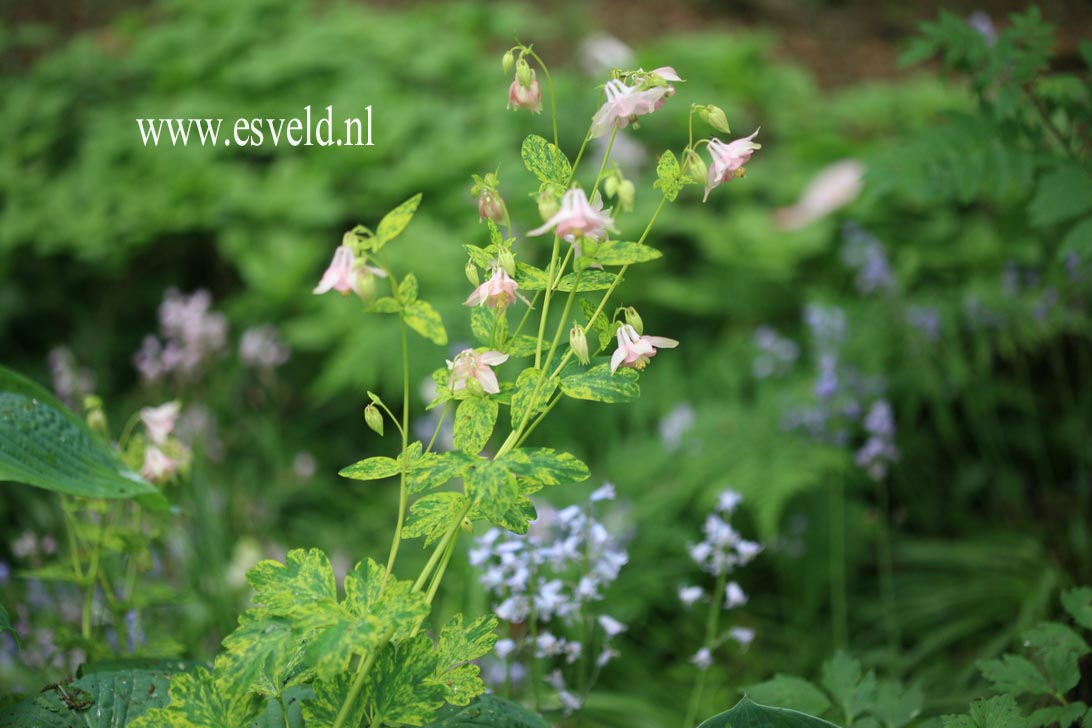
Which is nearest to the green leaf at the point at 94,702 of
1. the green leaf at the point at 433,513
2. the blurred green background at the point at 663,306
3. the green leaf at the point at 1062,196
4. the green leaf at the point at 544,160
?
the green leaf at the point at 433,513

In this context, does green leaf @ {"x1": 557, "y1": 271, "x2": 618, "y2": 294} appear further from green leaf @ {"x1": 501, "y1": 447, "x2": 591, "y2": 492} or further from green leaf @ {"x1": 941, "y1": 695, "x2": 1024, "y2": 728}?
green leaf @ {"x1": 941, "y1": 695, "x2": 1024, "y2": 728}

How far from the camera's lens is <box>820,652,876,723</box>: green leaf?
110 centimetres

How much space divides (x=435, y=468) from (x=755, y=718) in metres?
0.44

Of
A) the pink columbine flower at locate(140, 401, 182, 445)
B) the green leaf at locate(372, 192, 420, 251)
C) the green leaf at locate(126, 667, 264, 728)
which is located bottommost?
the green leaf at locate(126, 667, 264, 728)

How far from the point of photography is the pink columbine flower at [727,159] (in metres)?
0.86

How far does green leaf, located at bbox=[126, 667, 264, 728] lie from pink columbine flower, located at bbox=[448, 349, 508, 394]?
0.37 metres

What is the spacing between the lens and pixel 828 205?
3031mm

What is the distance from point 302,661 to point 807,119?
3.49m

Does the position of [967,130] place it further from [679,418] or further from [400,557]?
[400,557]

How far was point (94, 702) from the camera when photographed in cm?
98

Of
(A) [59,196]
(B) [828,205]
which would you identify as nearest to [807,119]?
(B) [828,205]

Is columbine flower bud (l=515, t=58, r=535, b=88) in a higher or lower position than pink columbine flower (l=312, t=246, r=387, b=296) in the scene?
higher

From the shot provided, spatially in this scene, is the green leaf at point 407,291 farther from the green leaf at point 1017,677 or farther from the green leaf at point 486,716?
the green leaf at point 1017,677

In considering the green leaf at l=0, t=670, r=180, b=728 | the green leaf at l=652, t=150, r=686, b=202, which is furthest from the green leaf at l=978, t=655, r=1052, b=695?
the green leaf at l=0, t=670, r=180, b=728
